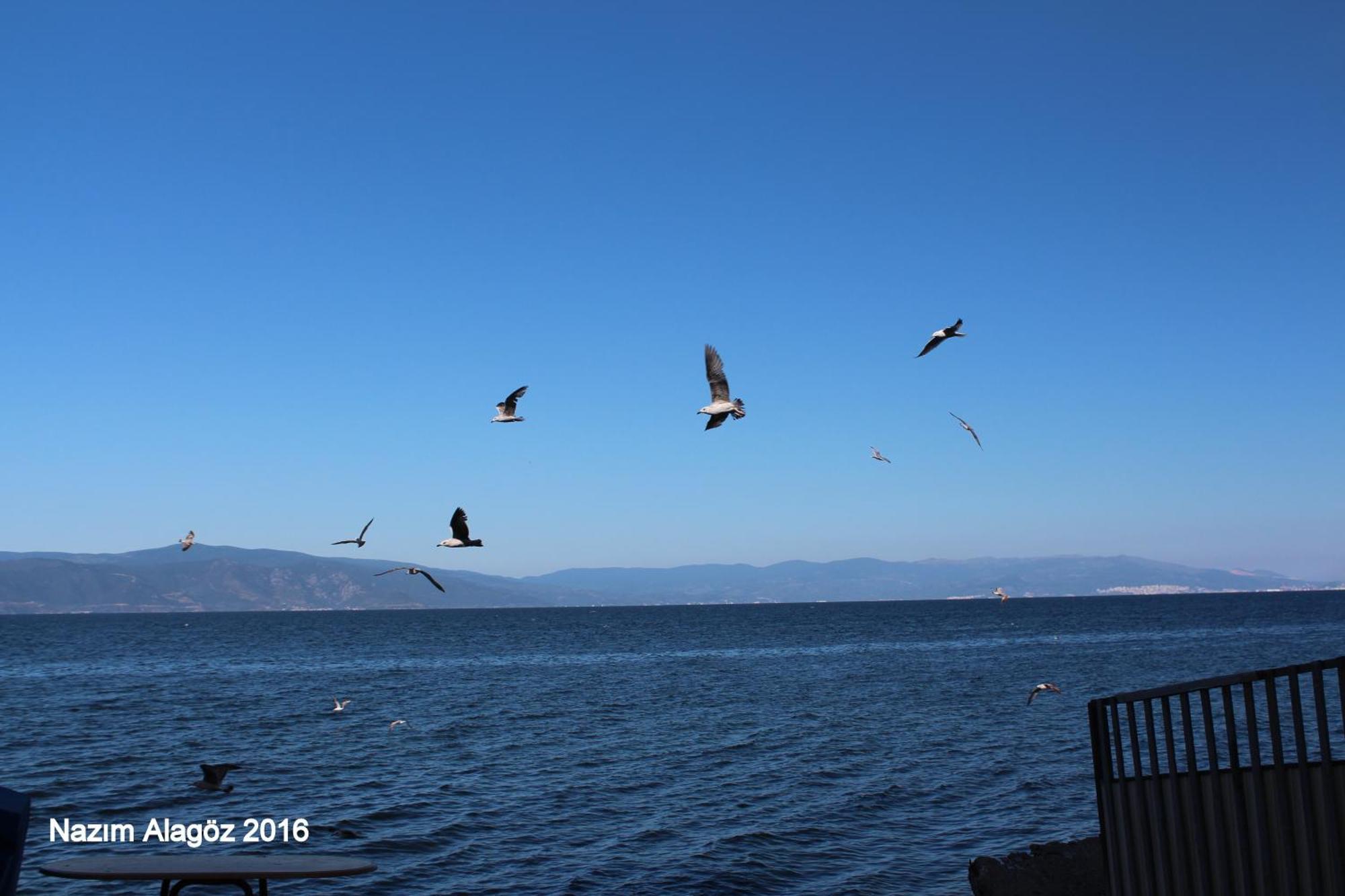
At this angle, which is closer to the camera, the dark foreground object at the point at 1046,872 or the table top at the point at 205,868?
the table top at the point at 205,868

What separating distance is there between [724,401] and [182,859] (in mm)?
13581

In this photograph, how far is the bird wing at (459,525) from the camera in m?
19.6

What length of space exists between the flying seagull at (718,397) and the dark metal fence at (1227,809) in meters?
9.95

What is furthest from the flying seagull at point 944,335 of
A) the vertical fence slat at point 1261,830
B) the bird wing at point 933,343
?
the vertical fence slat at point 1261,830

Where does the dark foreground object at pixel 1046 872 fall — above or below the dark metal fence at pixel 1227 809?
below

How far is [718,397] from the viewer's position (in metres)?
20.3

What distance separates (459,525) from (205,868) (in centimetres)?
1215

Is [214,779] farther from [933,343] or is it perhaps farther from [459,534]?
[933,343]

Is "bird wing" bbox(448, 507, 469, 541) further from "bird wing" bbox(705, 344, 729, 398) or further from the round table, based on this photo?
the round table

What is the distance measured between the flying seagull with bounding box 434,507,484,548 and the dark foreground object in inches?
378

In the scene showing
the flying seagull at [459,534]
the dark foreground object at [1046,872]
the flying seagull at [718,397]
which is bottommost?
the dark foreground object at [1046,872]

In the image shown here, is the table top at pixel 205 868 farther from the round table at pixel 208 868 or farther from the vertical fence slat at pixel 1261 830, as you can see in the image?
the vertical fence slat at pixel 1261 830

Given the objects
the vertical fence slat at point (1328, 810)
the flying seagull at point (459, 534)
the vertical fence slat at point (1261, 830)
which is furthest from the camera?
the flying seagull at point (459, 534)

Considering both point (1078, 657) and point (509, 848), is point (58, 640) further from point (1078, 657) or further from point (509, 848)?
point (509, 848)
